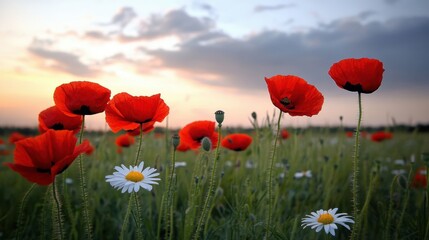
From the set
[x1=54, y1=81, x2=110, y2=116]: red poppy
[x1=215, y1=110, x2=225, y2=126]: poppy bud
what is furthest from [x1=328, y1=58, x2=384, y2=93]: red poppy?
[x1=54, y1=81, x2=110, y2=116]: red poppy

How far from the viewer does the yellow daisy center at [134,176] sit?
1.58 m

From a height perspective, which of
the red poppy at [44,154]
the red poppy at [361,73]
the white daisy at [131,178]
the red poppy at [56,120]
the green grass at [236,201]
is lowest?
the green grass at [236,201]

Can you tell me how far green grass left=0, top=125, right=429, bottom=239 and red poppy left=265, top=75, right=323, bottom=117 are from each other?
1.55 feet

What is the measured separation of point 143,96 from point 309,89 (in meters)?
→ 0.74

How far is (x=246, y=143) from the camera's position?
269cm

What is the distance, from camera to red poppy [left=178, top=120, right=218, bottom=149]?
241 centimetres

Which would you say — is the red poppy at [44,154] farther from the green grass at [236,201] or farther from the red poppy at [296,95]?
the red poppy at [296,95]

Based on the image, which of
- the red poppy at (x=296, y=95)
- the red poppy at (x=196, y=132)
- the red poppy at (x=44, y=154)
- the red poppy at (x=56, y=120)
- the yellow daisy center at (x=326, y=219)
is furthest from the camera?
the red poppy at (x=196, y=132)

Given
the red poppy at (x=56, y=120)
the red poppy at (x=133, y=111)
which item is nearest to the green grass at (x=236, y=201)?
the red poppy at (x=56, y=120)

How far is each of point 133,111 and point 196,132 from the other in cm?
80

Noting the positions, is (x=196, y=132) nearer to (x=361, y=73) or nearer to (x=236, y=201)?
(x=236, y=201)

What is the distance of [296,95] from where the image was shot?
1.83 meters

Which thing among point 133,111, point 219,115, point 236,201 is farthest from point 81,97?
point 236,201

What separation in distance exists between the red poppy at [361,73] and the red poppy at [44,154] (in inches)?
42.8
